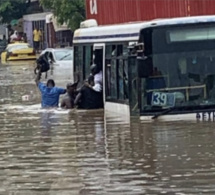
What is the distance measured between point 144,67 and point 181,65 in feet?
2.40

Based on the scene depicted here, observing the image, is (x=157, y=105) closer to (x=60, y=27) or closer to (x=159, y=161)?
(x=159, y=161)

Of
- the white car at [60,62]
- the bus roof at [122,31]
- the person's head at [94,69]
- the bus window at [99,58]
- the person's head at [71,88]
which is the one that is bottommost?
the white car at [60,62]

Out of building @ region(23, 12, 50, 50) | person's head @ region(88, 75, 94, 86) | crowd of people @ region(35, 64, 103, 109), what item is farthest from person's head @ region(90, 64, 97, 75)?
building @ region(23, 12, 50, 50)

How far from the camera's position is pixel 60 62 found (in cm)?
4247

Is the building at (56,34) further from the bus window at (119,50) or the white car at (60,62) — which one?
the bus window at (119,50)

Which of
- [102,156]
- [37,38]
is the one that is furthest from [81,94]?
[37,38]

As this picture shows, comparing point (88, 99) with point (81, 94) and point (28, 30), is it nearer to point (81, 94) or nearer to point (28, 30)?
point (81, 94)

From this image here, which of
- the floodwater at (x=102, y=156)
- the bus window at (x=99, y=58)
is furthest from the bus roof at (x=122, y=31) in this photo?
the floodwater at (x=102, y=156)

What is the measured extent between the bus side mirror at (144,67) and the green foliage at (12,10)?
63.2m

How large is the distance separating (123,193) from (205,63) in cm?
726

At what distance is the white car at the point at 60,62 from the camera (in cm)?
3926

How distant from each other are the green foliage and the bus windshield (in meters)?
63.0

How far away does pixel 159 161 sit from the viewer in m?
13.3

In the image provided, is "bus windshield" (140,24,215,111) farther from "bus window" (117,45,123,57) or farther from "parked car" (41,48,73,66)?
"parked car" (41,48,73,66)
